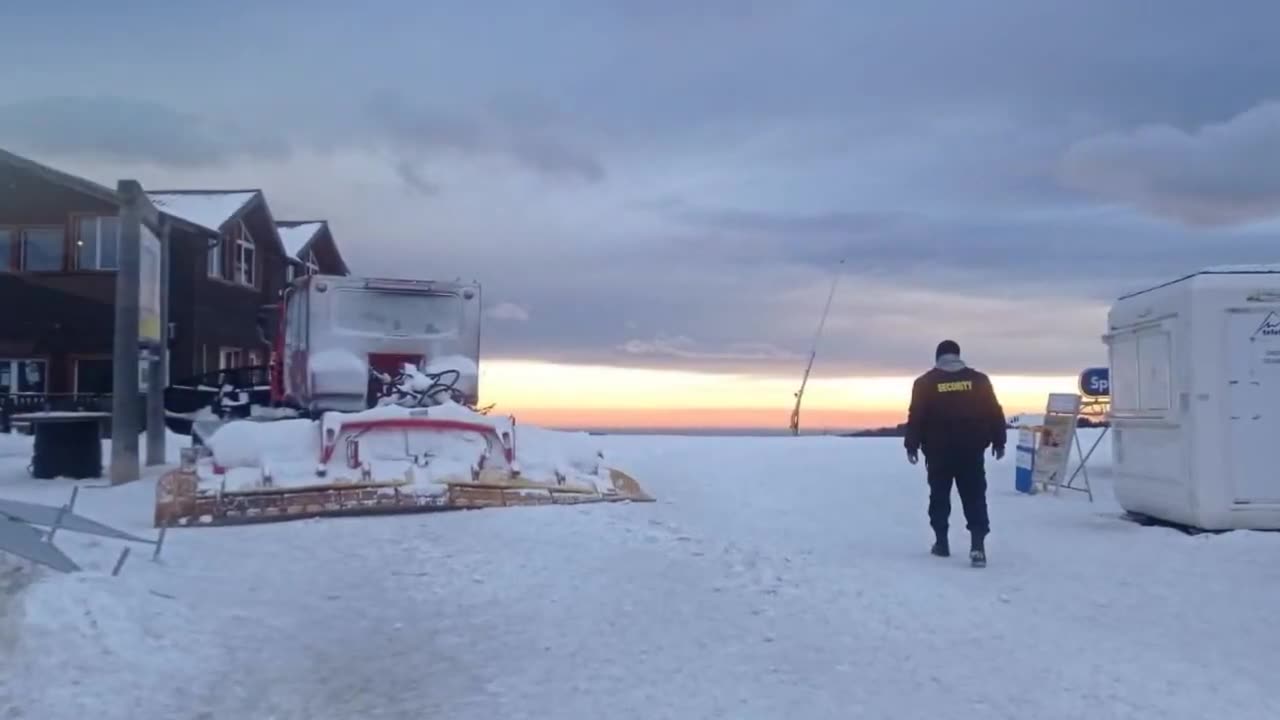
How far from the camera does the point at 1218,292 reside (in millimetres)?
11461

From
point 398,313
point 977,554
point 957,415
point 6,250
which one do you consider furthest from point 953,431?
point 6,250

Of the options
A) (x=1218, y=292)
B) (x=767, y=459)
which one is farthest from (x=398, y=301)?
(x=1218, y=292)

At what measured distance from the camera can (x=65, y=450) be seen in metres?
16.0

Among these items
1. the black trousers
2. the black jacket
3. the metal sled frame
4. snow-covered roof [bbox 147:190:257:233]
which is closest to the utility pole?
the metal sled frame

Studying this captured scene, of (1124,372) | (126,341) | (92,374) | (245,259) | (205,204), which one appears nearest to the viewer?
(1124,372)

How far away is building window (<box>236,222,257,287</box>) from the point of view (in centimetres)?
3812

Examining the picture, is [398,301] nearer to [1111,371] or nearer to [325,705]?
A: [1111,371]

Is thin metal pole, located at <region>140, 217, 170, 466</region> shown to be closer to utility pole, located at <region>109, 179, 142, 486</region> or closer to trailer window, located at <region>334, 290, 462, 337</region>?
utility pole, located at <region>109, 179, 142, 486</region>

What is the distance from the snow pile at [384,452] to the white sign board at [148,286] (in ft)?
14.6

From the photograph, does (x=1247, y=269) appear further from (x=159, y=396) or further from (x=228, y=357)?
(x=228, y=357)

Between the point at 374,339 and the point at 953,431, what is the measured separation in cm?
761

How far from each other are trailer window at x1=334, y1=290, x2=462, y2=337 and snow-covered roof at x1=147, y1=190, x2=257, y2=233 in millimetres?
19903

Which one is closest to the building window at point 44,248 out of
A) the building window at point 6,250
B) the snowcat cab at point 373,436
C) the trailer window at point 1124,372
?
the building window at point 6,250

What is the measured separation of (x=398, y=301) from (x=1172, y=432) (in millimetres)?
8731
